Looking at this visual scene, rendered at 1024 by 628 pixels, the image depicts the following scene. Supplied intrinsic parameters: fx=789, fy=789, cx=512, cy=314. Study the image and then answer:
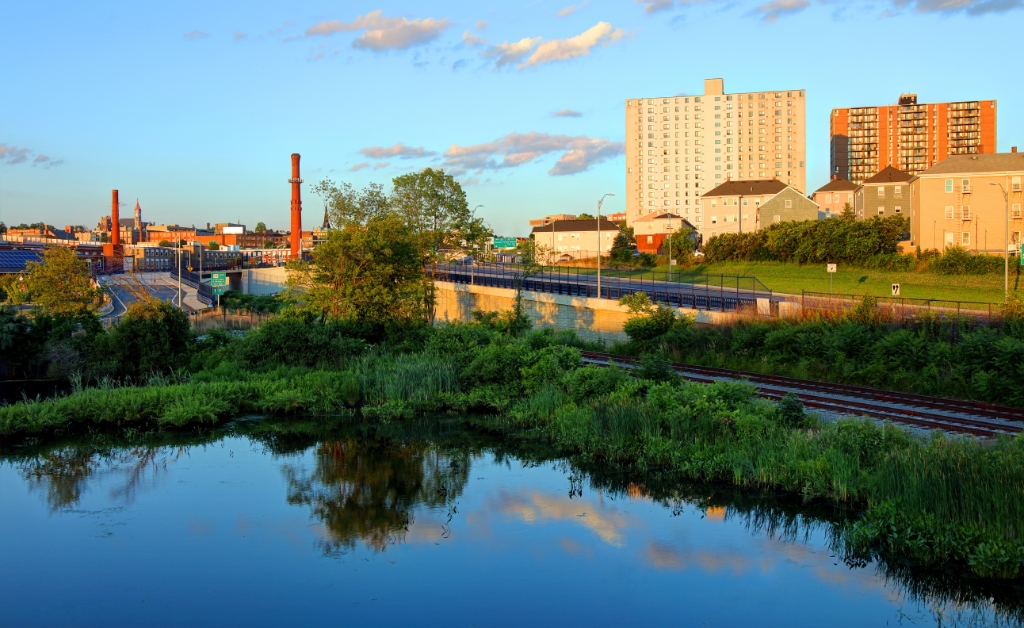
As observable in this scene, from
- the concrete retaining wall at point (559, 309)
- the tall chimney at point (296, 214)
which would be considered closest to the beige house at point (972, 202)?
the concrete retaining wall at point (559, 309)

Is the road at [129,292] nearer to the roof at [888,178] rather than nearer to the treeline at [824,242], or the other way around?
the treeline at [824,242]

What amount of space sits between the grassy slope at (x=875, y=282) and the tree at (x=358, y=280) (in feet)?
104

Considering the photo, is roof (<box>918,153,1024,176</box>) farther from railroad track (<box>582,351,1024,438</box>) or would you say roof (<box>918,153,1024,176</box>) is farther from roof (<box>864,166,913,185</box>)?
railroad track (<box>582,351,1024,438</box>)

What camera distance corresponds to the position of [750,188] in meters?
115

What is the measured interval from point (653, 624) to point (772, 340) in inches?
887

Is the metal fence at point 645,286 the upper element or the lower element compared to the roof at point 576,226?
lower

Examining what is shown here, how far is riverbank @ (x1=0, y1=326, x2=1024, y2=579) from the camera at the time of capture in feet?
44.8

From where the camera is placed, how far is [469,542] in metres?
15.1

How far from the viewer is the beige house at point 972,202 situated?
240 feet

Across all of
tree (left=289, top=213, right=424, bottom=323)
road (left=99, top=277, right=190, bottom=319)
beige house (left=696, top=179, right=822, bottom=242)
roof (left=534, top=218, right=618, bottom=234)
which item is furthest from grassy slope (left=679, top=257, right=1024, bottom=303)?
roof (left=534, top=218, right=618, bottom=234)

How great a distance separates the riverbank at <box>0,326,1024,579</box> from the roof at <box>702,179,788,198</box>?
293ft

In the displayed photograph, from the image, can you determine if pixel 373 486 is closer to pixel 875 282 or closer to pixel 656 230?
pixel 875 282

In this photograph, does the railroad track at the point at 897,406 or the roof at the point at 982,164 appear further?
the roof at the point at 982,164

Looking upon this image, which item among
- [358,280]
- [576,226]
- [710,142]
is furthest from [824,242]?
[710,142]
